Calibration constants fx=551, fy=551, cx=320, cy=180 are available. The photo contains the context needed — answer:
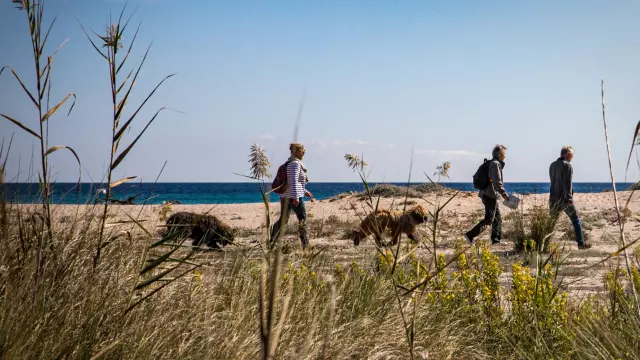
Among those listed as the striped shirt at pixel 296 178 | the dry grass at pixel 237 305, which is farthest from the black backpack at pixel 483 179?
the dry grass at pixel 237 305

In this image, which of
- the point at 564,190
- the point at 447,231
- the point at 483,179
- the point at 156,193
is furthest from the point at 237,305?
the point at 447,231

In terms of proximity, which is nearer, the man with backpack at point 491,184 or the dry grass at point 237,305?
the dry grass at point 237,305

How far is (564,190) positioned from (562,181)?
160 mm

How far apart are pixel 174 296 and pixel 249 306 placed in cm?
46

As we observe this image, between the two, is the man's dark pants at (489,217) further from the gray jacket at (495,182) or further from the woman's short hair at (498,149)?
the woman's short hair at (498,149)

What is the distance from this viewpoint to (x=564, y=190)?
902 cm

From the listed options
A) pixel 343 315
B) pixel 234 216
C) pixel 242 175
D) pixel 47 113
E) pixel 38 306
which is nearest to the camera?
pixel 242 175

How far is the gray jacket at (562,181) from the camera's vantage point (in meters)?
9.04

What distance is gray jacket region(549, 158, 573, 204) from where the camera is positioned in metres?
9.04

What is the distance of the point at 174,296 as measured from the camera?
329cm

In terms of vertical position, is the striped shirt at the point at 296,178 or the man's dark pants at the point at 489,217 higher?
the striped shirt at the point at 296,178

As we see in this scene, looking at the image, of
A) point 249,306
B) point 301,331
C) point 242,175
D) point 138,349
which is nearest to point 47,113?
point 138,349

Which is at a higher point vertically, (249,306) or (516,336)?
(249,306)

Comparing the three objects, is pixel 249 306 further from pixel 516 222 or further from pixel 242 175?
pixel 516 222
